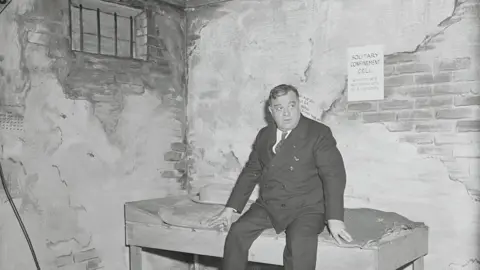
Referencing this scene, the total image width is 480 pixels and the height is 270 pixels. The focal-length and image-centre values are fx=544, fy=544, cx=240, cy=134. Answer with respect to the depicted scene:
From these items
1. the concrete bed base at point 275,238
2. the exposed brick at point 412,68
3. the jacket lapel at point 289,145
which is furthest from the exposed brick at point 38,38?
the exposed brick at point 412,68

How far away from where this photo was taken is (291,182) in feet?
8.07

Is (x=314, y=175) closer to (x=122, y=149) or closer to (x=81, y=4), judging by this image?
(x=122, y=149)

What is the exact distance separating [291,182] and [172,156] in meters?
1.25

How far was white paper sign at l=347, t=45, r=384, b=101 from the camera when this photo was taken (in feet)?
9.47

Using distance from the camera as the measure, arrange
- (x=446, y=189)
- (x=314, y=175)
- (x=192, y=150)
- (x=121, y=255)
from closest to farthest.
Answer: (x=314, y=175), (x=446, y=189), (x=121, y=255), (x=192, y=150)

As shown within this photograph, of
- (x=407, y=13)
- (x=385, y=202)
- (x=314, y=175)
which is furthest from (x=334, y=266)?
(x=407, y=13)

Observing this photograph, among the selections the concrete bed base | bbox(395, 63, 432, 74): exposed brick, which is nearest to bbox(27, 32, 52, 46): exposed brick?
the concrete bed base

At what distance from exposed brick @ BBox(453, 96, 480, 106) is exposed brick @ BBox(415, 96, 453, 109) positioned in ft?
0.09

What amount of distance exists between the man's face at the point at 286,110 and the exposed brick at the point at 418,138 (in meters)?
0.68

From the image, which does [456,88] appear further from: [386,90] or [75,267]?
[75,267]

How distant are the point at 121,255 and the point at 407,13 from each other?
6.78 feet

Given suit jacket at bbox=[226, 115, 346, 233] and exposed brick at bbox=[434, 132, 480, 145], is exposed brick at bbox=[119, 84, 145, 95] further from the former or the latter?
exposed brick at bbox=[434, 132, 480, 145]

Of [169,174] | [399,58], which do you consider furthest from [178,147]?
[399,58]

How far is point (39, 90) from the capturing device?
2732mm
